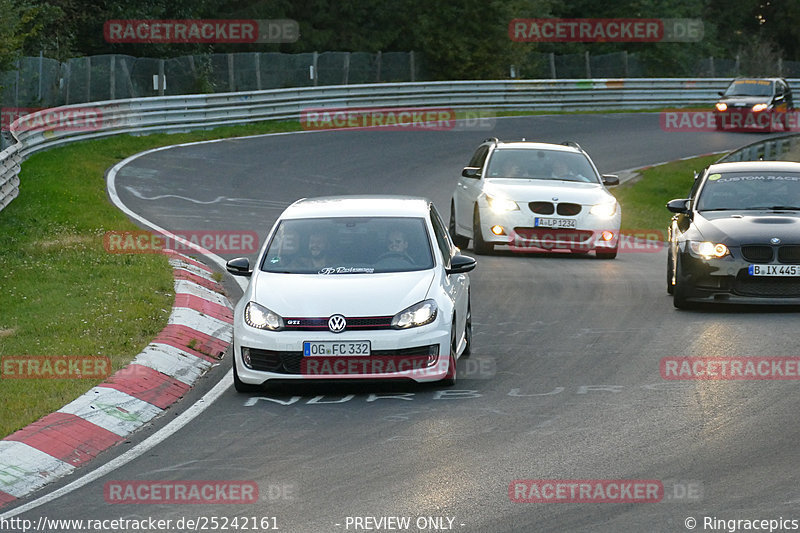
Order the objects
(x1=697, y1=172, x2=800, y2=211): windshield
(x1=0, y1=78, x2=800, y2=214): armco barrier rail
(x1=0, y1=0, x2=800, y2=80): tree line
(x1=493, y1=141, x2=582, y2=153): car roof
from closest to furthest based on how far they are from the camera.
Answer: (x1=697, y1=172, x2=800, y2=211): windshield
(x1=493, y1=141, x2=582, y2=153): car roof
(x1=0, y1=78, x2=800, y2=214): armco barrier rail
(x1=0, y1=0, x2=800, y2=80): tree line

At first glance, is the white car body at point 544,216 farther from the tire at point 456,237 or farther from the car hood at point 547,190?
the tire at point 456,237

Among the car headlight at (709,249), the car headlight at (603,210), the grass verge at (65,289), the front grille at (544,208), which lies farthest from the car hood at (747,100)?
the car headlight at (709,249)

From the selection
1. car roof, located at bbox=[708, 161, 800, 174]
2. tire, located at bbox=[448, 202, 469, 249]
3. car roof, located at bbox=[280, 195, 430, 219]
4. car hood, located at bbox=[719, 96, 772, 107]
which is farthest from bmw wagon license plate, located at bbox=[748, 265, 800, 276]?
car hood, located at bbox=[719, 96, 772, 107]

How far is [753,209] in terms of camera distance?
1559 centimetres

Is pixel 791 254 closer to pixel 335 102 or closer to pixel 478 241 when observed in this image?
pixel 478 241

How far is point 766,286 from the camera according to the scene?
14492 mm

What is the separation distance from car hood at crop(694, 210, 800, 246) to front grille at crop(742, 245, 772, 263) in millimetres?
67

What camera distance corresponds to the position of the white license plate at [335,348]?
1038cm

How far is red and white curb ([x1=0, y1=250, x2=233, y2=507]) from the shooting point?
850cm

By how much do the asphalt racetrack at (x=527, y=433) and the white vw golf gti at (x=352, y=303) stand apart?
0.28 meters

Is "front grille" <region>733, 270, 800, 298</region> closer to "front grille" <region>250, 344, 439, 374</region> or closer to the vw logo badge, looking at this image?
"front grille" <region>250, 344, 439, 374</region>

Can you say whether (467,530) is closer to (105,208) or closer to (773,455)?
(773,455)

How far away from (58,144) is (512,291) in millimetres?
18156

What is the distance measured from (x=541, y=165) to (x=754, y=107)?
26.3 meters
